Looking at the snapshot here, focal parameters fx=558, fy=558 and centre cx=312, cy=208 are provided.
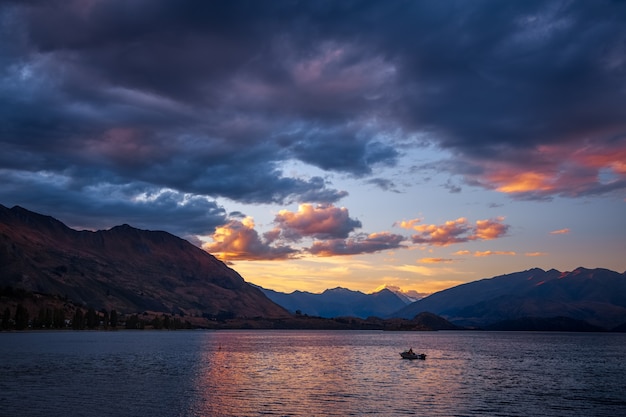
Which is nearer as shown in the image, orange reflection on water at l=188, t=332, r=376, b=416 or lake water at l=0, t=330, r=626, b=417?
lake water at l=0, t=330, r=626, b=417

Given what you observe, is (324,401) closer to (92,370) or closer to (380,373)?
(380,373)

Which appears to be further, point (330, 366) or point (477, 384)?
point (330, 366)

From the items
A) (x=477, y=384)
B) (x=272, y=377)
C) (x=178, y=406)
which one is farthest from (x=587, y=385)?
(x=178, y=406)

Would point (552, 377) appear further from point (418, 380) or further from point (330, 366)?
point (330, 366)

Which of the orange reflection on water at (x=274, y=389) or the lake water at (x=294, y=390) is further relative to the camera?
the orange reflection on water at (x=274, y=389)

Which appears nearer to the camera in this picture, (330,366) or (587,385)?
(587,385)

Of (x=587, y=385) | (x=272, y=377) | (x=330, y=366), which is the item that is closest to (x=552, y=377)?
(x=587, y=385)

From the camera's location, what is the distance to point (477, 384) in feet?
390

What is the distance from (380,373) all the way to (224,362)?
5550 centimetres

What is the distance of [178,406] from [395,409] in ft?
109

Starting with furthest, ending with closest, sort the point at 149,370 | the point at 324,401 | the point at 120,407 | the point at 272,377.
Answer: the point at 149,370
the point at 272,377
the point at 324,401
the point at 120,407

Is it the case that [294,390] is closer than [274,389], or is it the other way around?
[294,390]

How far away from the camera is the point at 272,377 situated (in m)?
128

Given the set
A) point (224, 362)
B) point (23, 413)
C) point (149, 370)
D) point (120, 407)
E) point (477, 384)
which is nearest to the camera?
point (23, 413)
